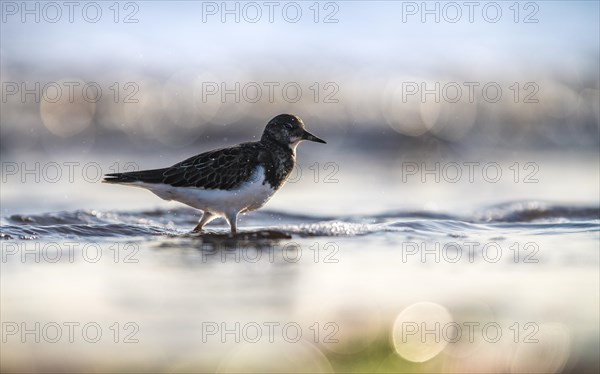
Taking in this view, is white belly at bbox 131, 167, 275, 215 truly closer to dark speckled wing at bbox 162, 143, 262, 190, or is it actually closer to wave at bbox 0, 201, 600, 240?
dark speckled wing at bbox 162, 143, 262, 190

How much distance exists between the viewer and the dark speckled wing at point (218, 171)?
696 centimetres

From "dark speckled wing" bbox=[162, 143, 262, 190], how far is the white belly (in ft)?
0.13

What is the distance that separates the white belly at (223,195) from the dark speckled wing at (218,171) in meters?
0.04

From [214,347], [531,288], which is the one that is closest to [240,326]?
[214,347]

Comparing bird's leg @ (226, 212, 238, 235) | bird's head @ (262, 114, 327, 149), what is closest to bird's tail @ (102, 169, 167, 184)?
bird's leg @ (226, 212, 238, 235)

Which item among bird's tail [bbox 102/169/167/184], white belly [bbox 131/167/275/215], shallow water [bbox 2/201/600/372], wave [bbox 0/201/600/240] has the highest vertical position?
bird's tail [bbox 102/169/167/184]

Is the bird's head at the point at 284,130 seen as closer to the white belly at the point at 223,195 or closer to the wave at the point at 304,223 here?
the white belly at the point at 223,195

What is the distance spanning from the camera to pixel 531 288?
5.32 m

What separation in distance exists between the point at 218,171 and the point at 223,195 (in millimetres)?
203

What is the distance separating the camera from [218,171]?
7.00m

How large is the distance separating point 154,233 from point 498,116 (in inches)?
392

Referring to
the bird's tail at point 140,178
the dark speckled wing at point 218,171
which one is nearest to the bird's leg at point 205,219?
the dark speckled wing at point 218,171

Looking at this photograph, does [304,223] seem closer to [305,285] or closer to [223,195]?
[223,195]

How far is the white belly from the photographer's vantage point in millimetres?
6953
